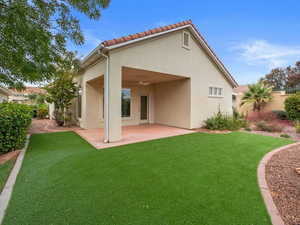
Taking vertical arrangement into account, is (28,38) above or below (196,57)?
below

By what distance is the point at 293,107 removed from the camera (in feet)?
40.6

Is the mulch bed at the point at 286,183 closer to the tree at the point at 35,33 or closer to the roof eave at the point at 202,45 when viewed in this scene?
the tree at the point at 35,33

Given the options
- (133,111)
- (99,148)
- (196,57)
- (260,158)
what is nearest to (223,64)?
(196,57)

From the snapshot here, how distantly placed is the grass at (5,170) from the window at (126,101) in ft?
23.8

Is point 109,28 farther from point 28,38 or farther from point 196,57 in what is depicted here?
point 28,38

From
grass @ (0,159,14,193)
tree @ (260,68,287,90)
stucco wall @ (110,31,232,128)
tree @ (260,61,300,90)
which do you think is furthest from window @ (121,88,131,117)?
tree @ (260,68,287,90)

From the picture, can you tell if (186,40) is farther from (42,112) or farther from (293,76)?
(293,76)

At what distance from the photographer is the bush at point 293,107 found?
12117 mm

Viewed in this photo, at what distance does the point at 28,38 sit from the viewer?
153 inches

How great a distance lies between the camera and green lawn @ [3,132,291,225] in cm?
226

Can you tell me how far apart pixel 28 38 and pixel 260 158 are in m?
7.56

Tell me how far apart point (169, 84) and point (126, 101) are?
348 cm

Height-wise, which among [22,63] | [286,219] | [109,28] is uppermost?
[109,28]

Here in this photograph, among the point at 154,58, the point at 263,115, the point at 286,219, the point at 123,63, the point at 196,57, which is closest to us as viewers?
the point at 286,219
